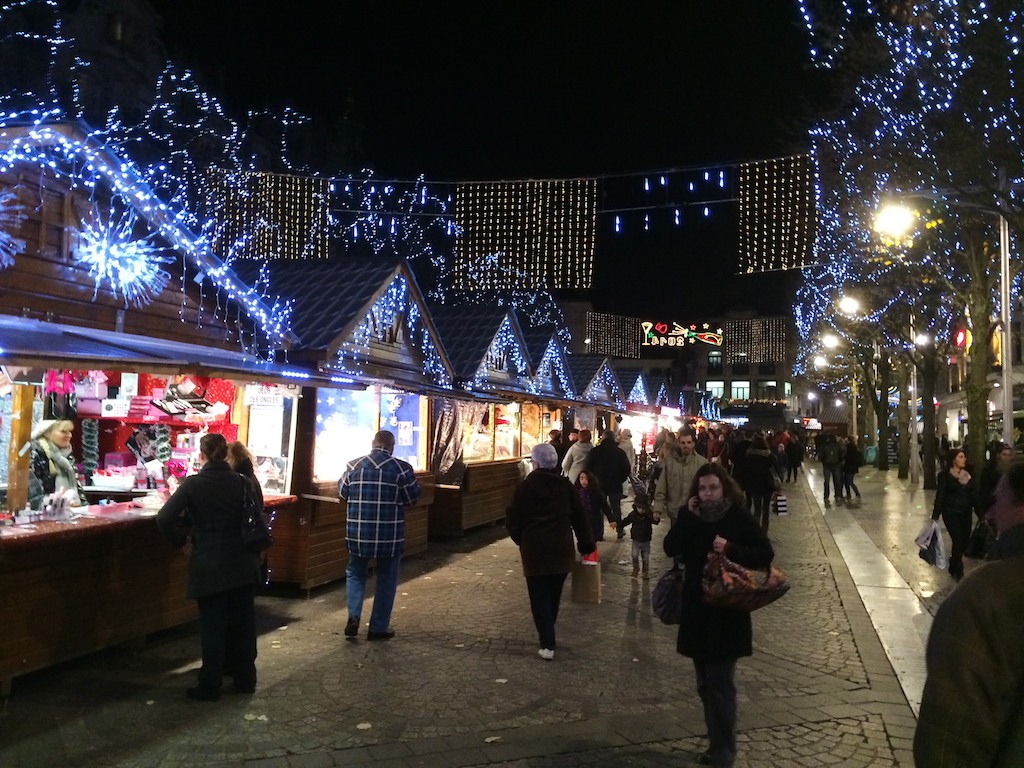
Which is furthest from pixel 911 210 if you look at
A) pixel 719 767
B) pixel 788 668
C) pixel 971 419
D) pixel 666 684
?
pixel 719 767

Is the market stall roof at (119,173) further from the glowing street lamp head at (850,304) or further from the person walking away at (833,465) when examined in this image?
the glowing street lamp head at (850,304)

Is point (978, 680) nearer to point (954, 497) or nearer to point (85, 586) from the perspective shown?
point (85, 586)

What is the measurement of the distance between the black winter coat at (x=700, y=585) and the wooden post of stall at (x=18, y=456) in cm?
667

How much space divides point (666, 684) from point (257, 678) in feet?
10.2

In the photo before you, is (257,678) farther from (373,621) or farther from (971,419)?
(971,419)

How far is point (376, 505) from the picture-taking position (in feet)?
24.7

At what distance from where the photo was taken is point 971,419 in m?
18.1

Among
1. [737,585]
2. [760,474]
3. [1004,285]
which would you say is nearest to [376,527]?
[737,585]

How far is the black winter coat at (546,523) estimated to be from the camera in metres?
6.95

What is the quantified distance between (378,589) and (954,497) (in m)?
6.89

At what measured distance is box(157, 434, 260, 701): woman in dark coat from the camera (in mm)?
5859

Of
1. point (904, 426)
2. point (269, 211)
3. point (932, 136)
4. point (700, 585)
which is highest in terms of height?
point (269, 211)

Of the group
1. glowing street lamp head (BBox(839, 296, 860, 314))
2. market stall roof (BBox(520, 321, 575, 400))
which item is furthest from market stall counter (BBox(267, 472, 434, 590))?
glowing street lamp head (BBox(839, 296, 860, 314))

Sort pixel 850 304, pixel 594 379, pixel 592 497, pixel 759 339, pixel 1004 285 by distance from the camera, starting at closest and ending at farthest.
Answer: pixel 592 497 < pixel 1004 285 < pixel 850 304 < pixel 594 379 < pixel 759 339
